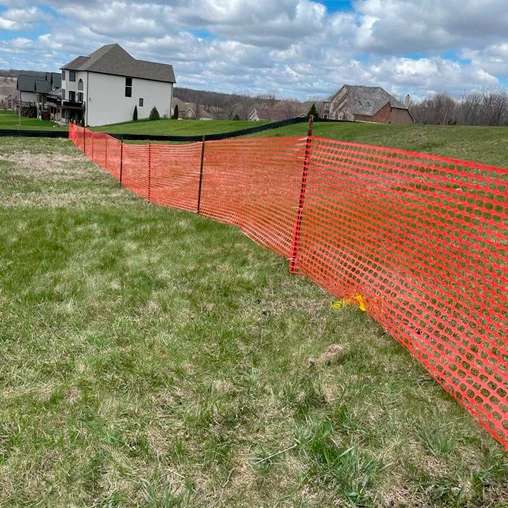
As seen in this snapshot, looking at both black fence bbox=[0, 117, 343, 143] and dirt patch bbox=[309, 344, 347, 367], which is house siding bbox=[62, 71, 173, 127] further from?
dirt patch bbox=[309, 344, 347, 367]

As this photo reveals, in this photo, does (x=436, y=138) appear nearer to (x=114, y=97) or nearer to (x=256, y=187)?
(x=256, y=187)

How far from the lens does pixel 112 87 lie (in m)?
56.5

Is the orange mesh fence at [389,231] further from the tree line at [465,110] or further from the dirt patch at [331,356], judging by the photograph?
the tree line at [465,110]

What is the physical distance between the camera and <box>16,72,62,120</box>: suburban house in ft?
225

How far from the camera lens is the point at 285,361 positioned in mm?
3170

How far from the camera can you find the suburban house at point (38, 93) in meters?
68.7

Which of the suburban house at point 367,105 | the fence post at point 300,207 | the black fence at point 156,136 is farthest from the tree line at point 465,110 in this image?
the fence post at point 300,207

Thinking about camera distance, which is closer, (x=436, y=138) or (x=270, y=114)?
(x=436, y=138)

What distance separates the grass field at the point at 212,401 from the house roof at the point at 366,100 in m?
65.0

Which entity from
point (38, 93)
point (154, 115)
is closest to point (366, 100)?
point (154, 115)

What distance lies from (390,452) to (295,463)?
1.65 feet

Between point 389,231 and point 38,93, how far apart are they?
7909 cm

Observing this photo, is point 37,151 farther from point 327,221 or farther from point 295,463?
point 295,463

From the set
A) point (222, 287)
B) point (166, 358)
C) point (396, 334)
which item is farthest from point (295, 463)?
point (222, 287)
